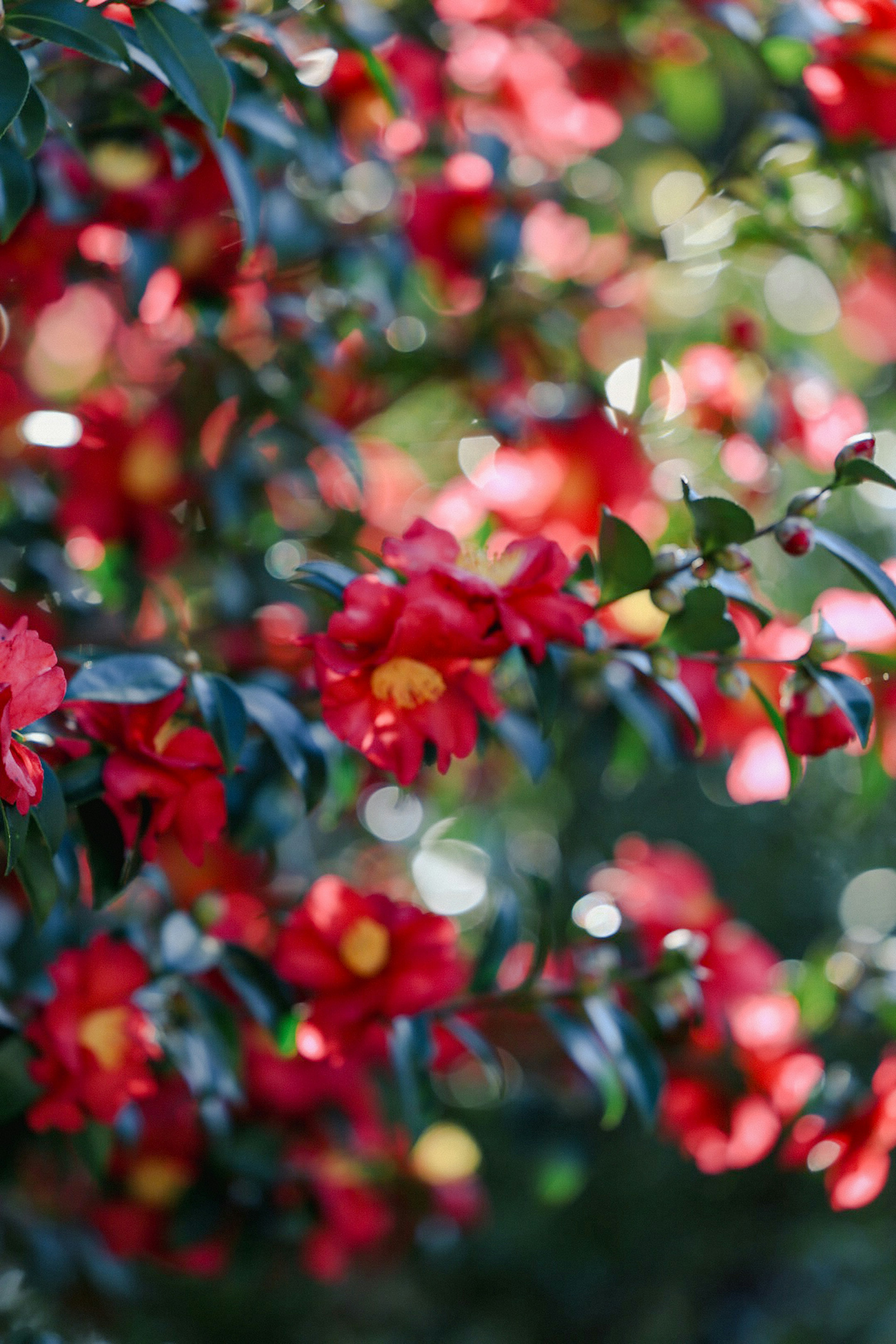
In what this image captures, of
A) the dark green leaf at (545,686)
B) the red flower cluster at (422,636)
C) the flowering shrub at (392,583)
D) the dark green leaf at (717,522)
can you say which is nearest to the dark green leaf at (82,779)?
the flowering shrub at (392,583)

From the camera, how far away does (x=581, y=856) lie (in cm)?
159

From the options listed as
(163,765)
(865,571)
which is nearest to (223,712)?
(163,765)

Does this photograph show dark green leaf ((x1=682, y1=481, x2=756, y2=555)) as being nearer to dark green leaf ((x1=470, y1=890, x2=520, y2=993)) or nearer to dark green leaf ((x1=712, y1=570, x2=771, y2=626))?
dark green leaf ((x1=712, y1=570, x2=771, y2=626))

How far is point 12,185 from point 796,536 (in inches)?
18.9

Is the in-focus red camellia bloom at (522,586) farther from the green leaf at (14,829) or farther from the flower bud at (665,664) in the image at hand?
the green leaf at (14,829)

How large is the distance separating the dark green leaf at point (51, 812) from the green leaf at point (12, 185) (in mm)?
323

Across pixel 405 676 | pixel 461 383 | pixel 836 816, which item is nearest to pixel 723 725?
pixel 461 383

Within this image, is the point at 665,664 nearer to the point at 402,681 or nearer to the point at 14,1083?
the point at 402,681

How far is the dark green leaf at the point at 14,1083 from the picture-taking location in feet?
2.33

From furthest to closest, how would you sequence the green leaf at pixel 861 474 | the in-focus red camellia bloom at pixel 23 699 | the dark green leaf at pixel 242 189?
1. the dark green leaf at pixel 242 189
2. the green leaf at pixel 861 474
3. the in-focus red camellia bloom at pixel 23 699

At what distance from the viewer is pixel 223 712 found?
609 mm

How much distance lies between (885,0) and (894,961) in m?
0.79

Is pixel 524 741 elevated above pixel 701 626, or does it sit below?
below

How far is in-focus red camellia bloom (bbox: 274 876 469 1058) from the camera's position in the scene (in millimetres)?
774
